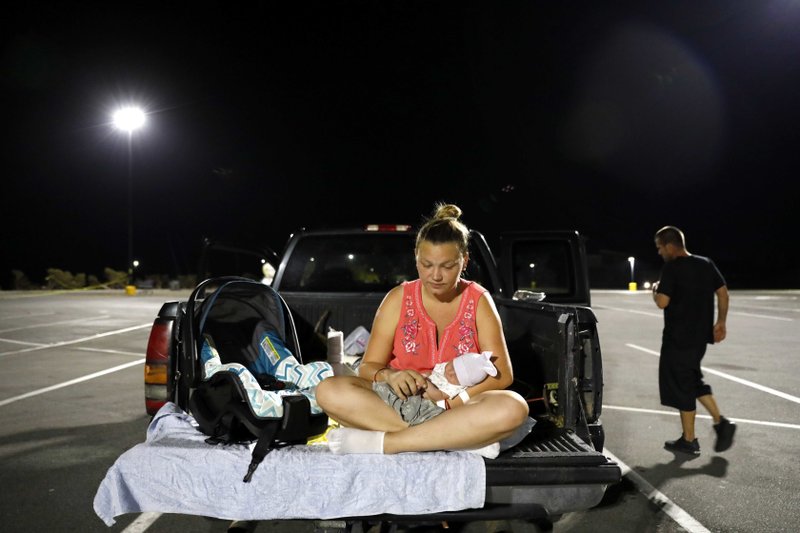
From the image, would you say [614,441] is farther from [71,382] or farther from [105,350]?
[105,350]

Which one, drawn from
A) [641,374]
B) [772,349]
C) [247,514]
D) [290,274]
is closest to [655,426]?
[641,374]

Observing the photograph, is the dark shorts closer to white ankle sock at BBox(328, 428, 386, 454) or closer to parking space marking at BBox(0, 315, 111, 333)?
white ankle sock at BBox(328, 428, 386, 454)

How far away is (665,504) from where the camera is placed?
441 centimetres

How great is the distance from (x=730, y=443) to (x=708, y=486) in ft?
4.70

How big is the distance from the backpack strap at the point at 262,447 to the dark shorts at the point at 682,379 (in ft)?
13.9

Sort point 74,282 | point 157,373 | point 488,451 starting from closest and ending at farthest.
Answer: point 488,451
point 157,373
point 74,282

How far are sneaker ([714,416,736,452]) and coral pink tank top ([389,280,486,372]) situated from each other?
365cm

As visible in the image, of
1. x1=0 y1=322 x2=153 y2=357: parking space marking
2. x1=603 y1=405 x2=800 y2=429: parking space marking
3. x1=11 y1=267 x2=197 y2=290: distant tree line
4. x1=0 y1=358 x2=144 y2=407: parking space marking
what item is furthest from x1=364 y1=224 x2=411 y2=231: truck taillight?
x1=11 y1=267 x2=197 y2=290: distant tree line

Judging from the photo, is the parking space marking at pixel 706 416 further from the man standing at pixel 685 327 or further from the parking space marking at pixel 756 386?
the parking space marking at pixel 756 386

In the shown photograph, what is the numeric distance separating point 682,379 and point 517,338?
2.34 meters

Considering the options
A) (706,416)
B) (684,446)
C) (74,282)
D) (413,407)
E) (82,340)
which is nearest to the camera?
(413,407)

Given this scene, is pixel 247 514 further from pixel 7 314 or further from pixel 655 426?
pixel 7 314

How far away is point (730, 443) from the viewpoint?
6012 mm

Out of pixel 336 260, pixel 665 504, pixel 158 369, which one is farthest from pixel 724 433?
pixel 158 369
